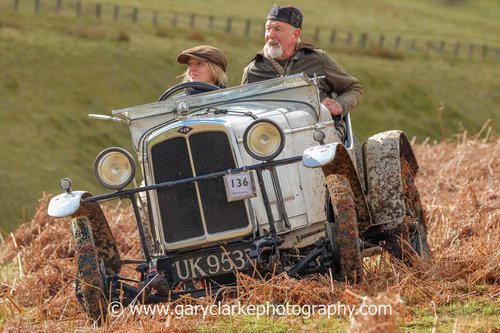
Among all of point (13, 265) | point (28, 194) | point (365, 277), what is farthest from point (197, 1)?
point (365, 277)

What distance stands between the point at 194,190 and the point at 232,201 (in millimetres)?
312

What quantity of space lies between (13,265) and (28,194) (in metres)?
19.8

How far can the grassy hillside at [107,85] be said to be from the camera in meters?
37.1

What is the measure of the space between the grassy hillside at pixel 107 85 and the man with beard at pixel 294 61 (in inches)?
775

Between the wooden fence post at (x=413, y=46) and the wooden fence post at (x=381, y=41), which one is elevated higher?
the wooden fence post at (x=381, y=41)

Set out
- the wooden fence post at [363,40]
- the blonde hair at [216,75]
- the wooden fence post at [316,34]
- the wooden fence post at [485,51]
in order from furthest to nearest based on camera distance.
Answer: the wooden fence post at [485,51], the wooden fence post at [363,40], the wooden fence post at [316,34], the blonde hair at [216,75]

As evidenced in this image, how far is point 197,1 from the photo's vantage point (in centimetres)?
7750

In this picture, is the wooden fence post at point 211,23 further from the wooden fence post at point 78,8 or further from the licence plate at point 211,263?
the licence plate at point 211,263

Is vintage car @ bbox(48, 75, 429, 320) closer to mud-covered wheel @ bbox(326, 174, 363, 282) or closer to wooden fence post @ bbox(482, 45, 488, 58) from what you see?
mud-covered wheel @ bbox(326, 174, 363, 282)

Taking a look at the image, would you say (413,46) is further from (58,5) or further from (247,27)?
(58,5)

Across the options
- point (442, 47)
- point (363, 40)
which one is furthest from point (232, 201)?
point (442, 47)

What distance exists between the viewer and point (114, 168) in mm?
9281

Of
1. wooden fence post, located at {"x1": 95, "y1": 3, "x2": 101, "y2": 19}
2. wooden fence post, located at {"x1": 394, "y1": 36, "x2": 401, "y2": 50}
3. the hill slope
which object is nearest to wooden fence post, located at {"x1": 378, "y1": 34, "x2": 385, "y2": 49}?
wooden fence post, located at {"x1": 394, "y1": 36, "x2": 401, "y2": 50}

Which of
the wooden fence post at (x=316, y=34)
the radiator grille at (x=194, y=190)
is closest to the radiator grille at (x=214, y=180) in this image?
the radiator grille at (x=194, y=190)
